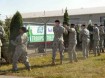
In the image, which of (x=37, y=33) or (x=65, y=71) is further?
(x=37, y=33)

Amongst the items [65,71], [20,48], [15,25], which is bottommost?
[65,71]

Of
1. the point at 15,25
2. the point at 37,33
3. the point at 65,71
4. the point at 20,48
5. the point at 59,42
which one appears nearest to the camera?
the point at 20,48

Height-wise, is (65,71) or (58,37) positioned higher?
(58,37)

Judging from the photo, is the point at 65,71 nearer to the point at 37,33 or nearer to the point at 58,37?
the point at 58,37

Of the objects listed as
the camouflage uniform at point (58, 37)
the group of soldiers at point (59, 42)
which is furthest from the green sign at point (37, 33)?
the camouflage uniform at point (58, 37)

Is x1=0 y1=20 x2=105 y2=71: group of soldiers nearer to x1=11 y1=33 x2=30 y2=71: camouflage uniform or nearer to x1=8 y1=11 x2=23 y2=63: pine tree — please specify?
x1=11 y1=33 x2=30 y2=71: camouflage uniform

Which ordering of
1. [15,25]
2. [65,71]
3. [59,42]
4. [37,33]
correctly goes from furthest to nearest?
[37,33] → [15,25] → [59,42] → [65,71]

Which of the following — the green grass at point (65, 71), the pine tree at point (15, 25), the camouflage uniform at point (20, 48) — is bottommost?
the green grass at point (65, 71)

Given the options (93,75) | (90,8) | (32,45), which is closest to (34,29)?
(32,45)

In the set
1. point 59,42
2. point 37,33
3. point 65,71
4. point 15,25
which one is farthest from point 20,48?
point 37,33

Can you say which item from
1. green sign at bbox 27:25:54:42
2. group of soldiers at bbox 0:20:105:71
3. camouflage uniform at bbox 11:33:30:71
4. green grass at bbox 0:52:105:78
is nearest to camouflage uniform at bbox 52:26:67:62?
group of soldiers at bbox 0:20:105:71

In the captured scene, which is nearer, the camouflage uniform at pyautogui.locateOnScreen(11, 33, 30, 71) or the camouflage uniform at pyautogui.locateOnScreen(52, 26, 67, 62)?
the camouflage uniform at pyautogui.locateOnScreen(11, 33, 30, 71)

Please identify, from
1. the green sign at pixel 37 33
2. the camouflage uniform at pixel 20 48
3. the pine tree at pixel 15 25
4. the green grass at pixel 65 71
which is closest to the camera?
the green grass at pixel 65 71

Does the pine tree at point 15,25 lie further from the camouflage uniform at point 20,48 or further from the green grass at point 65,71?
the camouflage uniform at point 20,48
